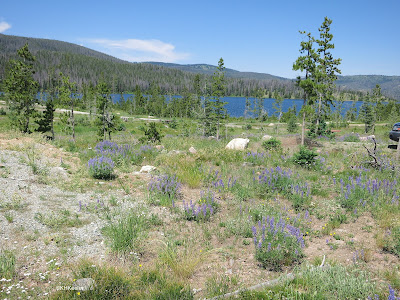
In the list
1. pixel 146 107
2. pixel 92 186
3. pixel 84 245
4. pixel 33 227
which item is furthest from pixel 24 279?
pixel 146 107

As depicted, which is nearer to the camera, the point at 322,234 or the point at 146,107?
the point at 322,234

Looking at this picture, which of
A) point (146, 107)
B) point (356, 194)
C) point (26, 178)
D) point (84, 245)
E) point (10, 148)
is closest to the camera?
point (84, 245)

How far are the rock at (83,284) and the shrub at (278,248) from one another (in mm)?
2911

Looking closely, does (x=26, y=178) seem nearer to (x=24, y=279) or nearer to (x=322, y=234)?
(x=24, y=279)

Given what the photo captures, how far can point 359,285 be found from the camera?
4.07m

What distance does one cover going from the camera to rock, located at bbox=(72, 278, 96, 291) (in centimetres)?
394

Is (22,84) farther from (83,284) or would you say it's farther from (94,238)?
(83,284)

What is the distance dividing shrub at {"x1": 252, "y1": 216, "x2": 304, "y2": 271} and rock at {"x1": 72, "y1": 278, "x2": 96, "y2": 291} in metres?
2.91

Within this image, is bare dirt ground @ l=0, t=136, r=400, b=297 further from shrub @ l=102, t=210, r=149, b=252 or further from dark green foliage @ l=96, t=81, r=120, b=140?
dark green foliage @ l=96, t=81, r=120, b=140

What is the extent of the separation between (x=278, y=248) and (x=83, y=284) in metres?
3.36

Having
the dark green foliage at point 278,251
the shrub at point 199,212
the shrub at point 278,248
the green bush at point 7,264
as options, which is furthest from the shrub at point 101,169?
the dark green foliage at point 278,251

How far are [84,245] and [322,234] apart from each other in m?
5.26

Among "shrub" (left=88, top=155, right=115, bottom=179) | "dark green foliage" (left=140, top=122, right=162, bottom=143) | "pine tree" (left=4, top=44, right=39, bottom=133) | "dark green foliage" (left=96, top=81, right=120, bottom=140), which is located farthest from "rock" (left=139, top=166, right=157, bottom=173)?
"pine tree" (left=4, top=44, right=39, bottom=133)

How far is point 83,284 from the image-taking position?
408 cm
